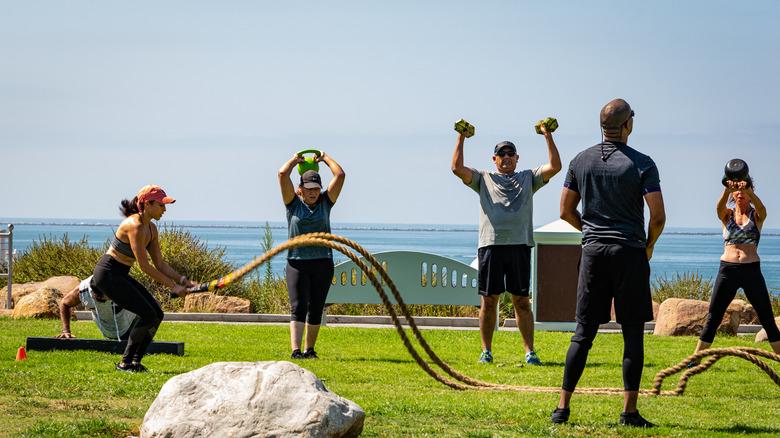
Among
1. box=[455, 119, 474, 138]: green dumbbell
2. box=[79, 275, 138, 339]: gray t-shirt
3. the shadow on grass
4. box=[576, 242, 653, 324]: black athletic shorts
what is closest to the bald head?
box=[576, 242, 653, 324]: black athletic shorts

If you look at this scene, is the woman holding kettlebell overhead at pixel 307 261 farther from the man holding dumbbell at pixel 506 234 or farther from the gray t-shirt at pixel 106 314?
the gray t-shirt at pixel 106 314

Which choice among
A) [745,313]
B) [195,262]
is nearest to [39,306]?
[195,262]

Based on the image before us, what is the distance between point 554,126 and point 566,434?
12.4 ft

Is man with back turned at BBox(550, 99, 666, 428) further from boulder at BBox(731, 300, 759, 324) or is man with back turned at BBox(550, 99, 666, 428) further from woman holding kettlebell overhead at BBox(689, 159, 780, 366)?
boulder at BBox(731, 300, 759, 324)

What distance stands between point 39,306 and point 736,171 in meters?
9.64

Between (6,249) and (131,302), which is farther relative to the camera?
(6,249)

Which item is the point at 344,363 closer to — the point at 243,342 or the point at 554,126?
the point at 243,342

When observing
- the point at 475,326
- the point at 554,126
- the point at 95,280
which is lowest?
the point at 475,326

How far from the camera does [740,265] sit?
8578mm

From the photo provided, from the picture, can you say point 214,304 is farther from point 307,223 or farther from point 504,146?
point 504,146

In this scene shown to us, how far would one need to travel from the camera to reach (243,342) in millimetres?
10547

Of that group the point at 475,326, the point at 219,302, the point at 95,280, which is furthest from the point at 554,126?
the point at 219,302

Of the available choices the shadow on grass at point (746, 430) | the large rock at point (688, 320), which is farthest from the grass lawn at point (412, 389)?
the large rock at point (688, 320)

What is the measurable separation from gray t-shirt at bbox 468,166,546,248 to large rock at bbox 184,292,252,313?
22.6 ft
